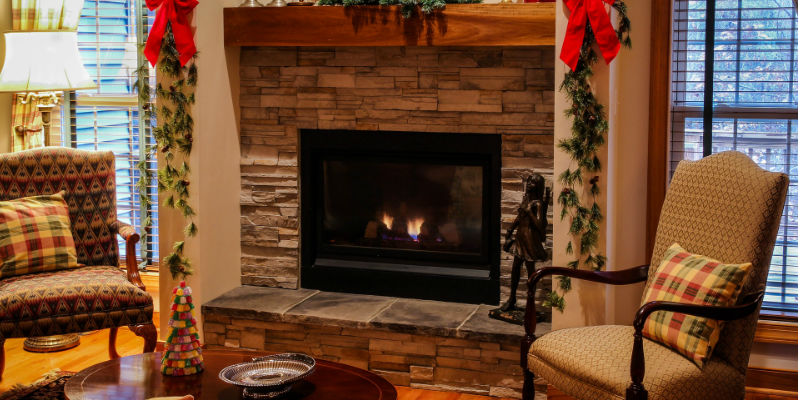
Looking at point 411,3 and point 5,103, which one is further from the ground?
point 411,3

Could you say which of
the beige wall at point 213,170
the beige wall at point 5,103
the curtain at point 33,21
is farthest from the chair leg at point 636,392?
the beige wall at point 5,103

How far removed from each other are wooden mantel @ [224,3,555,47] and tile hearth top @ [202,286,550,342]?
1.22 meters

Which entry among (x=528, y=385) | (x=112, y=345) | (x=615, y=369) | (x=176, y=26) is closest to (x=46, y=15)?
(x=176, y=26)

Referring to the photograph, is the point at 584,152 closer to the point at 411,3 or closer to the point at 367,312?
the point at 411,3

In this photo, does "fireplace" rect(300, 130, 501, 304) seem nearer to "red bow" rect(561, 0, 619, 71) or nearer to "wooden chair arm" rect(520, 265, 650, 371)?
"red bow" rect(561, 0, 619, 71)

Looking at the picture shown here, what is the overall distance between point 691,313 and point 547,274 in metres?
0.60

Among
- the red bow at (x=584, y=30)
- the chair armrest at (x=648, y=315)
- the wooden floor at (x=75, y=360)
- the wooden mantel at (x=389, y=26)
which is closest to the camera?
the chair armrest at (x=648, y=315)

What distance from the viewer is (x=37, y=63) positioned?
415 centimetres

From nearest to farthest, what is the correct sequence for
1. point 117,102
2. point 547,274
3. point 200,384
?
1. point 200,384
2. point 547,274
3. point 117,102

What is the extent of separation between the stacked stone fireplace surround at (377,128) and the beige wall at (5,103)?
142 cm

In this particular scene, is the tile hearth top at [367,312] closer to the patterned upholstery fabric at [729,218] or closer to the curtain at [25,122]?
the patterned upholstery fabric at [729,218]

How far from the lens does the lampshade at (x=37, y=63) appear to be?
163 inches

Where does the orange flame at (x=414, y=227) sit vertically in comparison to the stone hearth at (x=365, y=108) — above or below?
below

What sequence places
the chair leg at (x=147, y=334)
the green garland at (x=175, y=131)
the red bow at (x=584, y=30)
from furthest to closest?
the green garland at (x=175, y=131) < the chair leg at (x=147, y=334) < the red bow at (x=584, y=30)
